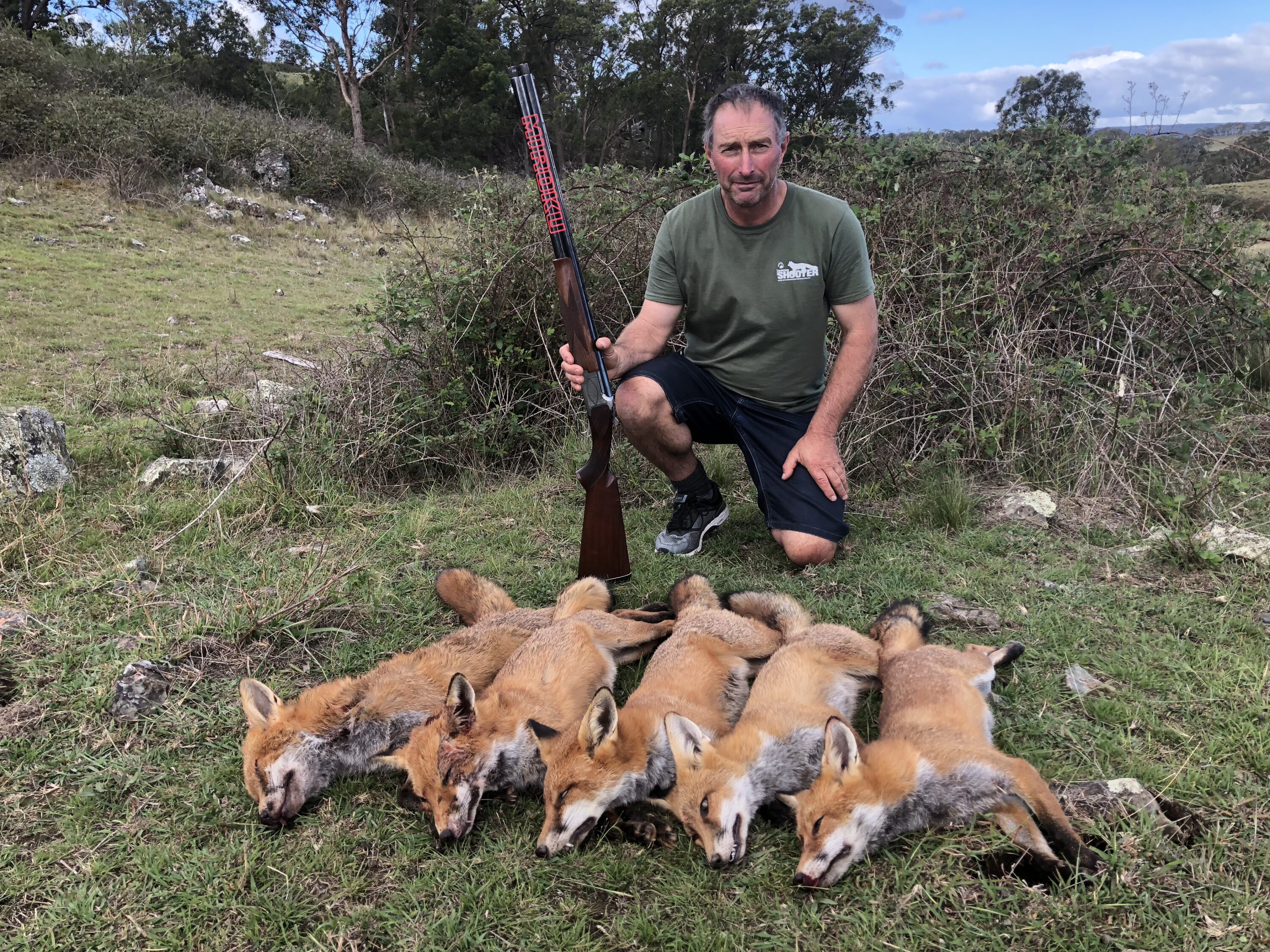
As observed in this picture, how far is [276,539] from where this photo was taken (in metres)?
5.53

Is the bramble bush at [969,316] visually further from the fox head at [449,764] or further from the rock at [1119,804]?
the fox head at [449,764]

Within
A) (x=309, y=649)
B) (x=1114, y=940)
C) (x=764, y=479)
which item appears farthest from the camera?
(x=764, y=479)

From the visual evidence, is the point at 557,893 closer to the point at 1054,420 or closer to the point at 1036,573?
the point at 1036,573

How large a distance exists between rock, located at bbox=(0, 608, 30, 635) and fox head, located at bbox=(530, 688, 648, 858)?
124 inches

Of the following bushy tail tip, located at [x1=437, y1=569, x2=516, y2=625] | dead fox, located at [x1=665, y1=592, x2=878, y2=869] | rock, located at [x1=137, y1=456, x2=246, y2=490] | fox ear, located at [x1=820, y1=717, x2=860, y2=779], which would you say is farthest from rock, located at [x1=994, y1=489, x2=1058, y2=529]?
rock, located at [x1=137, y1=456, x2=246, y2=490]

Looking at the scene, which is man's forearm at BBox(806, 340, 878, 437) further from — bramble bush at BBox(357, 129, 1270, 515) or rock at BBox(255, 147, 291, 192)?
rock at BBox(255, 147, 291, 192)

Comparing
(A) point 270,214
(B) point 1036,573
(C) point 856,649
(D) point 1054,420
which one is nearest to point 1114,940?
(C) point 856,649

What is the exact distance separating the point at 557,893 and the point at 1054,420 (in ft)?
17.6

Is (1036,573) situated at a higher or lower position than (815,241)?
lower

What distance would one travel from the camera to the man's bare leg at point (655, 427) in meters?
5.24

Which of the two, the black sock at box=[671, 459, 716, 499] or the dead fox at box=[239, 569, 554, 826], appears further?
the black sock at box=[671, 459, 716, 499]

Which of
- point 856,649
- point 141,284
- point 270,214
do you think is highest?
point 270,214

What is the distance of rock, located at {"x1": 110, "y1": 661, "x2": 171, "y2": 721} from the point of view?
368cm

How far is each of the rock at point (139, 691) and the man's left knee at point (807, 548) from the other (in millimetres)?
3568
